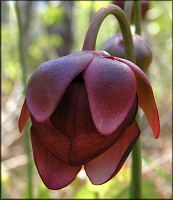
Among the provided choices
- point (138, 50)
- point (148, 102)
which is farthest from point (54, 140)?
point (138, 50)

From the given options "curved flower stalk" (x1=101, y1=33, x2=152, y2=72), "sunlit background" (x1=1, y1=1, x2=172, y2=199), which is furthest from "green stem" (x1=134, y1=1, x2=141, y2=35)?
"sunlit background" (x1=1, y1=1, x2=172, y2=199)

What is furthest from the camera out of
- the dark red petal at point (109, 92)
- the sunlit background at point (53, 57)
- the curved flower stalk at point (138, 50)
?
the sunlit background at point (53, 57)

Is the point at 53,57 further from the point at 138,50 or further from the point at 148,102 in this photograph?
the point at 148,102

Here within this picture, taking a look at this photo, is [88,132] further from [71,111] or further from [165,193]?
[165,193]

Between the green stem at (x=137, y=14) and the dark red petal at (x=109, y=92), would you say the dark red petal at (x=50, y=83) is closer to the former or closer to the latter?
the dark red petal at (x=109, y=92)

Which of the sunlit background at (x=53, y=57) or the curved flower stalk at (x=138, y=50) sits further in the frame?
the sunlit background at (x=53, y=57)

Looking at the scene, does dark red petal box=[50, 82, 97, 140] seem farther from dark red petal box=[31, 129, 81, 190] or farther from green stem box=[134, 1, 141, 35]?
green stem box=[134, 1, 141, 35]

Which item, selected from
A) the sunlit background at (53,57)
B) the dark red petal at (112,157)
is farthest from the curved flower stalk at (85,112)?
the sunlit background at (53,57)
